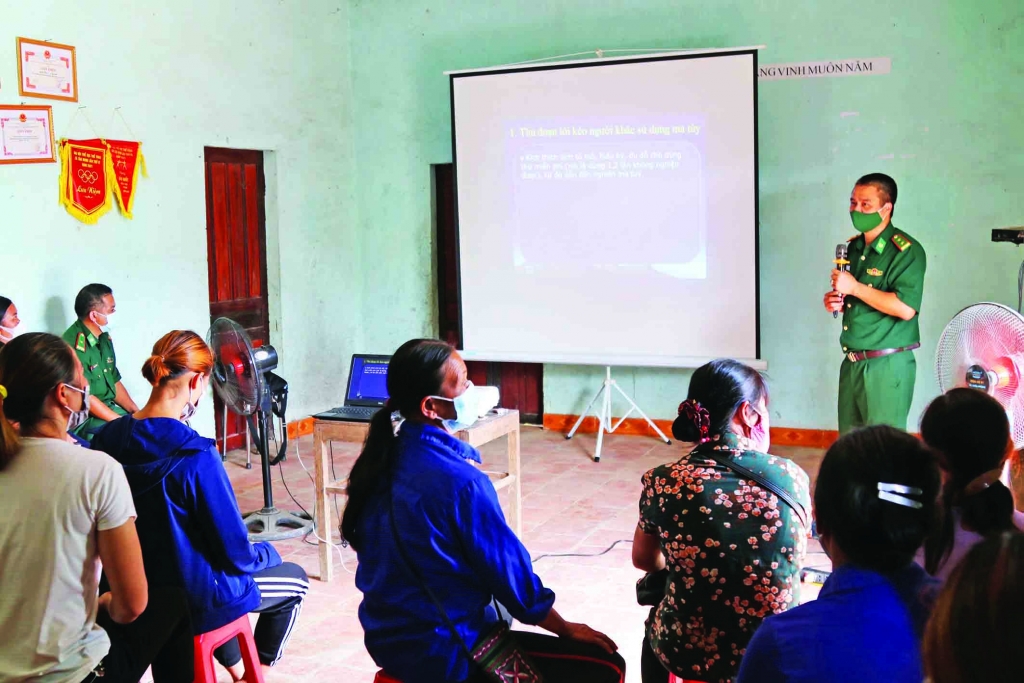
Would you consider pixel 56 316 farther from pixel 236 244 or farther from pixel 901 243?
pixel 901 243

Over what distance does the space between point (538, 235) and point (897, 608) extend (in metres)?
5.40

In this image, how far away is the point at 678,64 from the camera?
20.2 feet

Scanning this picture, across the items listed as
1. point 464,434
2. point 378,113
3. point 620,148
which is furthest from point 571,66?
point 464,434

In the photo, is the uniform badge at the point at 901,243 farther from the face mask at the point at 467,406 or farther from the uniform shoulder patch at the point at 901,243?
the face mask at the point at 467,406

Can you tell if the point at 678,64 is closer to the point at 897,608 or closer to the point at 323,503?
the point at 323,503

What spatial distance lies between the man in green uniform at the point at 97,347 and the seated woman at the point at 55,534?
2.94 metres

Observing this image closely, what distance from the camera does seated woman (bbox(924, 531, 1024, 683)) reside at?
2.62ft

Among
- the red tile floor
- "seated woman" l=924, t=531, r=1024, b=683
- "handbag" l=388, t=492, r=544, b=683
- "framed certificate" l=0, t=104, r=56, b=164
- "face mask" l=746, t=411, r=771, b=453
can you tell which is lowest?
Result: the red tile floor

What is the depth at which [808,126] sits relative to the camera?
243 inches

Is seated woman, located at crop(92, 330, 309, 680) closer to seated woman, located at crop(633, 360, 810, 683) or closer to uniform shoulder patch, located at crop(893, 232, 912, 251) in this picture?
seated woman, located at crop(633, 360, 810, 683)

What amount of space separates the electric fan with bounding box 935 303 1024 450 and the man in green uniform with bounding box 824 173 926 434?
3.44ft

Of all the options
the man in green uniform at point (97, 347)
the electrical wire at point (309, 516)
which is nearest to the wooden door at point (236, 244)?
the electrical wire at point (309, 516)

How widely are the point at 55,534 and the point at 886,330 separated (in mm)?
3572

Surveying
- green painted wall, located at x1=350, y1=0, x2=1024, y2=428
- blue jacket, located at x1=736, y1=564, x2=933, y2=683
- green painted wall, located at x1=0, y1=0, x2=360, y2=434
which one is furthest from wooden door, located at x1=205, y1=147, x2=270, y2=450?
blue jacket, located at x1=736, y1=564, x2=933, y2=683
